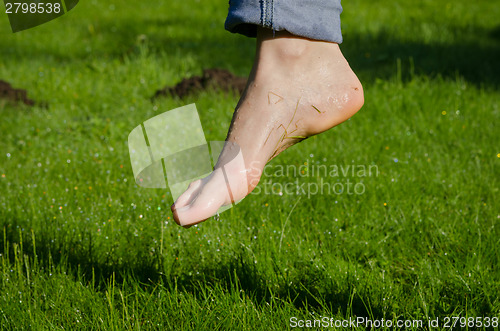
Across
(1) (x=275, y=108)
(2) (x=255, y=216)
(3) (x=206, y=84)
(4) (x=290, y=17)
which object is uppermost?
(4) (x=290, y=17)

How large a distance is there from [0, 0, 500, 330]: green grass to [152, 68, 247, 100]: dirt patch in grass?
12 centimetres

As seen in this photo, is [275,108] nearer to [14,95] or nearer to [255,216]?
[255,216]

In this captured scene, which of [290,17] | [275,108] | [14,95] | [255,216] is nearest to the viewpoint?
[290,17]

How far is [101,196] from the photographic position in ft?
8.74

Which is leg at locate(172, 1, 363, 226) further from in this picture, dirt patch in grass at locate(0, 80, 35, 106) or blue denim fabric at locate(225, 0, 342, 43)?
dirt patch in grass at locate(0, 80, 35, 106)

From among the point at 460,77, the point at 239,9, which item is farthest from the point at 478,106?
the point at 239,9

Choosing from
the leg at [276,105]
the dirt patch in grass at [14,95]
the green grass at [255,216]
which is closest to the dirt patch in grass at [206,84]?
the green grass at [255,216]

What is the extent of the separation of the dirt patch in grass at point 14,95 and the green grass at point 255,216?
0.07 m

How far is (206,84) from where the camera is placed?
424cm

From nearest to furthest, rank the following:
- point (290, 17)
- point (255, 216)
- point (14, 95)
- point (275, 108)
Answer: point (290, 17), point (275, 108), point (255, 216), point (14, 95)

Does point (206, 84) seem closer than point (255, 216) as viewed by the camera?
No

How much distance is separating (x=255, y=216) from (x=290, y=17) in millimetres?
1148

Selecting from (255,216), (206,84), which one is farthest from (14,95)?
(255,216)

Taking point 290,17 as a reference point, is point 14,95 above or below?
below
